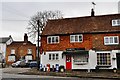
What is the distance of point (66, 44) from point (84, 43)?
3.00m

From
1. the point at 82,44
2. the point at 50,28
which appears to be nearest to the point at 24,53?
the point at 50,28

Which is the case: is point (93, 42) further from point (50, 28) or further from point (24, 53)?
point (24, 53)

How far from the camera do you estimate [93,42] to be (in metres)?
37.9

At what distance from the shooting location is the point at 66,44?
130 feet

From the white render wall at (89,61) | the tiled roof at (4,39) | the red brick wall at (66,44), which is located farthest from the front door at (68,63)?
the tiled roof at (4,39)

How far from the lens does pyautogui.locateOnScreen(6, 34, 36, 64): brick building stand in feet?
262

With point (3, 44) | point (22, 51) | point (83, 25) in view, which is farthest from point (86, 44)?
point (3, 44)

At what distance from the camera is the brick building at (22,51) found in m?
79.8

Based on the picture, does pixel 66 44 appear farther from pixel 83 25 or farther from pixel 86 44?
pixel 83 25

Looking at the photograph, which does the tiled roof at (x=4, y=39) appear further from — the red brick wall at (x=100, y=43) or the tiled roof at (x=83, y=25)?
the red brick wall at (x=100, y=43)

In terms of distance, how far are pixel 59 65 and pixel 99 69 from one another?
20.7 ft

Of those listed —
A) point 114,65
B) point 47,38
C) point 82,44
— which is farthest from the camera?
point 47,38

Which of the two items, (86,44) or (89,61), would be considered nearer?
(89,61)

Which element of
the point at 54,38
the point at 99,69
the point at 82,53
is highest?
the point at 54,38
